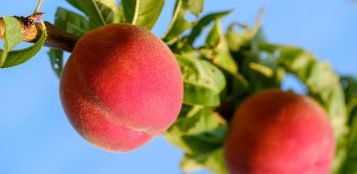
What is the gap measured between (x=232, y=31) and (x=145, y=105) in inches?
35.0

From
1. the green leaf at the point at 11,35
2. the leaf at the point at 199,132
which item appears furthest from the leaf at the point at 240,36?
the green leaf at the point at 11,35

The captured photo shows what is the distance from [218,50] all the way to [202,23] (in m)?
0.12

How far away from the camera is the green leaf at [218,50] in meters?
1.32

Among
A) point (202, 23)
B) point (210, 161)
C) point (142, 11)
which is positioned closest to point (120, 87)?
point (142, 11)

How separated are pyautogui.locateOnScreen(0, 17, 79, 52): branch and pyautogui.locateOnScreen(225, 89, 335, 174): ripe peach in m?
0.56

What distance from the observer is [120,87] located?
774mm

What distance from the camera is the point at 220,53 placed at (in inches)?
53.3

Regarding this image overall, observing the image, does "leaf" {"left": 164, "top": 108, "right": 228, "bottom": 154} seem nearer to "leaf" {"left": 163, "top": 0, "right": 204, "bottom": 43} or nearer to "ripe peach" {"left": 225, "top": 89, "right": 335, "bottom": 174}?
"ripe peach" {"left": 225, "top": 89, "right": 335, "bottom": 174}

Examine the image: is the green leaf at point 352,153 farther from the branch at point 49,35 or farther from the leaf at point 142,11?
the branch at point 49,35

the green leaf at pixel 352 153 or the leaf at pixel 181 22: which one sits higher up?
the leaf at pixel 181 22

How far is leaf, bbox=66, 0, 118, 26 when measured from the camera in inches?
38.8

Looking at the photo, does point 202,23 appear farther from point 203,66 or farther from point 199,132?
point 199,132

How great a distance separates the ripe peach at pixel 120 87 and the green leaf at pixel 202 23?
41cm

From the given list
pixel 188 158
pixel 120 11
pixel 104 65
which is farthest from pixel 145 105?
pixel 188 158
